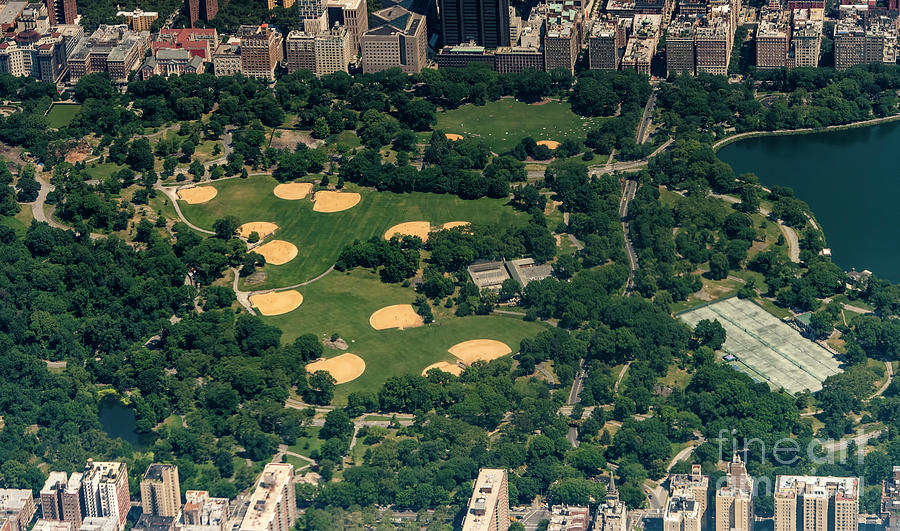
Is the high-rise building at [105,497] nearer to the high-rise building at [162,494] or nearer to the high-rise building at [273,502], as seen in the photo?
the high-rise building at [162,494]

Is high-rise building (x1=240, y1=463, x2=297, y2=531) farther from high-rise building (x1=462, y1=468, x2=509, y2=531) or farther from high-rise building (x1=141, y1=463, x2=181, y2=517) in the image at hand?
high-rise building (x1=462, y1=468, x2=509, y2=531)

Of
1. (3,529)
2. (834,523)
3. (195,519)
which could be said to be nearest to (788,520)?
(834,523)

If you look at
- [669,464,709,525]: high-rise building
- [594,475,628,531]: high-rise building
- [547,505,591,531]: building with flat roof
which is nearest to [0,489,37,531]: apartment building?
[547,505,591,531]: building with flat roof

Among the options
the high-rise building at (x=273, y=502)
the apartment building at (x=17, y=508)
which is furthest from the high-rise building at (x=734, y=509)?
the apartment building at (x=17, y=508)

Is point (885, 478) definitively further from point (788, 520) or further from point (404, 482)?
point (404, 482)

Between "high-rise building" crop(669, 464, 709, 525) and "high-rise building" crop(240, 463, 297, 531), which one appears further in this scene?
"high-rise building" crop(669, 464, 709, 525)
